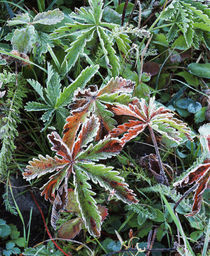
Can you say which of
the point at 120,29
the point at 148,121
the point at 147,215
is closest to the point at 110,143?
the point at 148,121

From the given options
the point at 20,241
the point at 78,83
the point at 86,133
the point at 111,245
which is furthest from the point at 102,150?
the point at 20,241

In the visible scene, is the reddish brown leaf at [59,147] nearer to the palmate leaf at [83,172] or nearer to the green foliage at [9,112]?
the palmate leaf at [83,172]

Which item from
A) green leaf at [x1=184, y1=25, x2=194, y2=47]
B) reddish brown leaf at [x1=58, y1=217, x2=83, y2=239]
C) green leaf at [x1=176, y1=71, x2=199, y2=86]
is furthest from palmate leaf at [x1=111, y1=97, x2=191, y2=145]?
green leaf at [x1=176, y1=71, x2=199, y2=86]

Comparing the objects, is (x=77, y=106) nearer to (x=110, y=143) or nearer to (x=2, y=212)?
(x=110, y=143)

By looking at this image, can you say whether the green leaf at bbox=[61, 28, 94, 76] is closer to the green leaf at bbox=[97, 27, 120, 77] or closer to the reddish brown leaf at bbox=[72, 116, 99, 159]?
the green leaf at bbox=[97, 27, 120, 77]

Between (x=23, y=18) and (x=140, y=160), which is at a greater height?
(x=23, y=18)

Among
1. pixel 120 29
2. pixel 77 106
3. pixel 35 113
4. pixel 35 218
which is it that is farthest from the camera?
pixel 35 113

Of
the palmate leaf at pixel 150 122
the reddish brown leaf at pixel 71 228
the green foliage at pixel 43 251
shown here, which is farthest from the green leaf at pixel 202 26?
the green foliage at pixel 43 251
